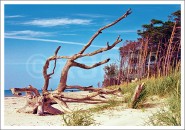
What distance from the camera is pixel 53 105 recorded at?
4.34 meters

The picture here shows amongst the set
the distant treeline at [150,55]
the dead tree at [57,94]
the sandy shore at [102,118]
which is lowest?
the sandy shore at [102,118]

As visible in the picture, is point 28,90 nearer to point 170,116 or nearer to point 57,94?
point 57,94

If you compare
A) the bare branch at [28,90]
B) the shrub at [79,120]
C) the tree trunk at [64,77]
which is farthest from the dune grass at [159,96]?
the bare branch at [28,90]

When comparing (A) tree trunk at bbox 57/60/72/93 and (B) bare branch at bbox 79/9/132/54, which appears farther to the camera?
(A) tree trunk at bbox 57/60/72/93

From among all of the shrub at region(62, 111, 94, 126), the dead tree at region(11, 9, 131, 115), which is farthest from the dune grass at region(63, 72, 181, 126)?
the dead tree at region(11, 9, 131, 115)

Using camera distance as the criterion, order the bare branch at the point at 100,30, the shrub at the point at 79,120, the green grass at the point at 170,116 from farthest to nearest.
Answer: the bare branch at the point at 100,30 → the shrub at the point at 79,120 → the green grass at the point at 170,116

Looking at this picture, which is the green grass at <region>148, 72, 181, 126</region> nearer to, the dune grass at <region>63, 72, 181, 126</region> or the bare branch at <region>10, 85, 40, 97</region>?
the dune grass at <region>63, 72, 181, 126</region>

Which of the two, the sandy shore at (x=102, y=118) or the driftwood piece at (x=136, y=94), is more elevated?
the driftwood piece at (x=136, y=94)

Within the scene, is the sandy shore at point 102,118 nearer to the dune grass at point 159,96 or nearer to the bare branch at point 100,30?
the dune grass at point 159,96

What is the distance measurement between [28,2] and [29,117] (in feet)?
3.74

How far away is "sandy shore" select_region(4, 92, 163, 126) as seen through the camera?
A: 12.1 ft

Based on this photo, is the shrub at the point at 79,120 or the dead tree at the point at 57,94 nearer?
the shrub at the point at 79,120

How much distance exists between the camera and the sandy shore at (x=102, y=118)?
3.70m

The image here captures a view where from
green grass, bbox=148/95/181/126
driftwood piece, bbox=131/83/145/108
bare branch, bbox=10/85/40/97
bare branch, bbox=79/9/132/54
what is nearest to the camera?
green grass, bbox=148/95/181/126
